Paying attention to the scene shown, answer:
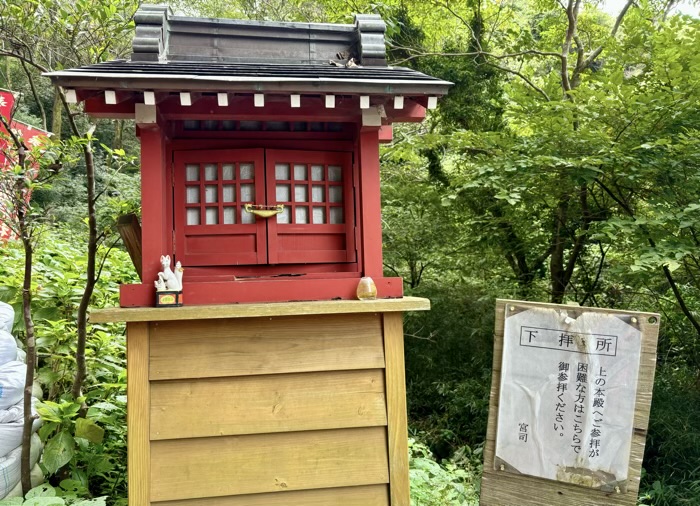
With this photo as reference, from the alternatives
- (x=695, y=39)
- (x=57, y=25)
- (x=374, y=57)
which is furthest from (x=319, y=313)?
(x=695, y=39)

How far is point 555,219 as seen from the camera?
662 cm

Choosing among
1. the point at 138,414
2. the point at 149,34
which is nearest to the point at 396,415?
the point at 138,414

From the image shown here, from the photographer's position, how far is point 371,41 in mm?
3406

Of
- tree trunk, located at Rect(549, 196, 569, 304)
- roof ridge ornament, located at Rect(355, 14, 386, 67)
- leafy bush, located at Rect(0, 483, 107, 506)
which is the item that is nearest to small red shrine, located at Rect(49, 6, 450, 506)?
roof ridge ornament, located at Rect(355, 14, 386, 67)

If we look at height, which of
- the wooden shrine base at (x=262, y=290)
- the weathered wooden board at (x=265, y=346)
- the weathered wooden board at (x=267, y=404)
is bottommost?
the weathered wooden board at (x=267, y=404)

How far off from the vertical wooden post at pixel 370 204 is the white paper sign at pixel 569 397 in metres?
1.07

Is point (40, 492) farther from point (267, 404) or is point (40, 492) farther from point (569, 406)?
point (569, 406)

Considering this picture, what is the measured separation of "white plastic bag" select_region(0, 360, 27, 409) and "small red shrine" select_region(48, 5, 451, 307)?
141 centimetres

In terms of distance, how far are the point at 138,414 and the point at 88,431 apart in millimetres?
962

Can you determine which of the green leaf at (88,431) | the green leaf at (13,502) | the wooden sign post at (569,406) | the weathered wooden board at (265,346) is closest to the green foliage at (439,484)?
the weathered wooden board at (265,346)

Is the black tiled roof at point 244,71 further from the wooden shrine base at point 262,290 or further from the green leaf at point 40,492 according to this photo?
the green leaf at point 40,492

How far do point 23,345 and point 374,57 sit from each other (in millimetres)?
3899

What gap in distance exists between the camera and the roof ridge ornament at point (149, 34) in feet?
10.00

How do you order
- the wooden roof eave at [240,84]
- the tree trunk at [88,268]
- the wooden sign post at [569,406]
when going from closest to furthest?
the wooden sign post at [569,406] < the wooden roof eave at [240,84] < the tree trunk at [88,268]
